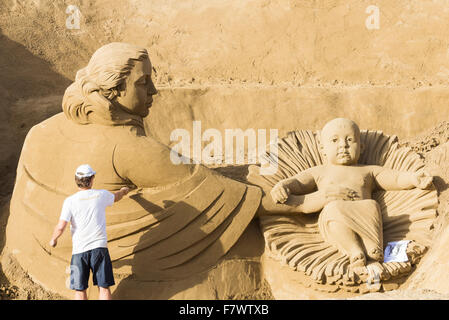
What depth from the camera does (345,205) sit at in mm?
6691

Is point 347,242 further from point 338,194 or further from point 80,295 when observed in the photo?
point 80,295

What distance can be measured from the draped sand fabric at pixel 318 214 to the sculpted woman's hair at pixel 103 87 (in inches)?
53.7

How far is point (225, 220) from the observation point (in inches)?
264

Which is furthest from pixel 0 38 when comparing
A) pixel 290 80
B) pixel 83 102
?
pixel 83 102

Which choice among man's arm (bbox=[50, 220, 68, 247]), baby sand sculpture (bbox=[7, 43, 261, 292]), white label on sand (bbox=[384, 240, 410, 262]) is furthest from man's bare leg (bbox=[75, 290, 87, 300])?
white label on sand (bbox=[384, 240, 410, 262])

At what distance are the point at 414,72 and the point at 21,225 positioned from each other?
17.9ft

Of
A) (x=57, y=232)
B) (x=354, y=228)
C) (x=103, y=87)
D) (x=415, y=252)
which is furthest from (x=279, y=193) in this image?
(x=57, y=232)

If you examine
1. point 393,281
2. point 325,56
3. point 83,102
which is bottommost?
point 393,281

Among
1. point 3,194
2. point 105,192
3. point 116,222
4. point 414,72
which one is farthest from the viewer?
point 414,72

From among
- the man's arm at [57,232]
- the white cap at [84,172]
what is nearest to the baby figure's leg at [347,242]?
the white cap at [84,172]

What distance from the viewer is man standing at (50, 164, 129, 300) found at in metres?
5.70

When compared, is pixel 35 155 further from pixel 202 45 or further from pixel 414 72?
pixel 414 72

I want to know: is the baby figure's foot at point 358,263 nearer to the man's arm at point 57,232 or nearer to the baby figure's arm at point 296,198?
the baby figure's arm at point 296,198

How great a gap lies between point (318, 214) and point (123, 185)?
1.66m
